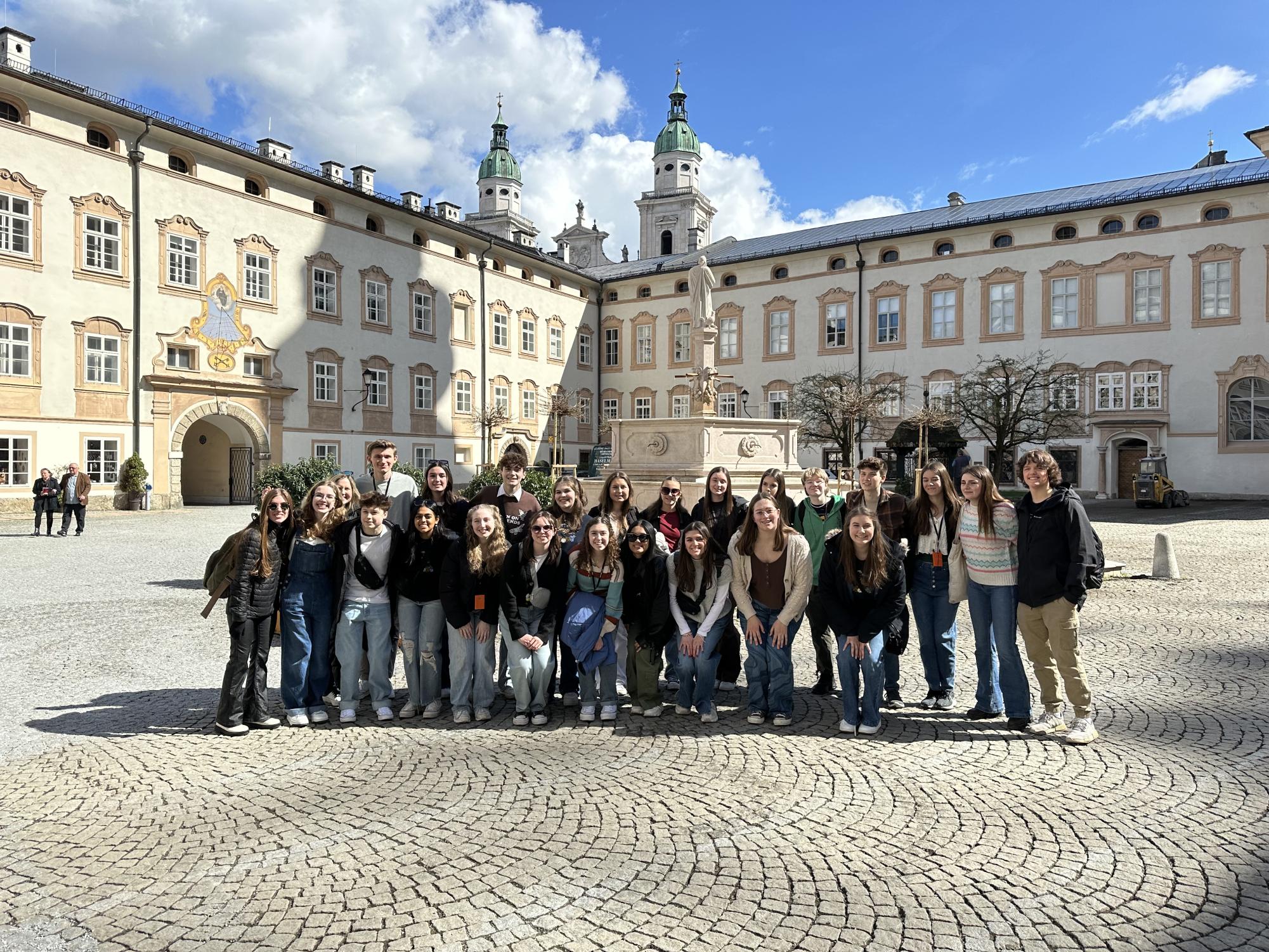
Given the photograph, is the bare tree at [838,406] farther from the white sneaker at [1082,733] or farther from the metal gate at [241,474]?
the white sneaker at [1082,733]

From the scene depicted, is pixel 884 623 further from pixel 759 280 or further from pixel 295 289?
pixel 759 280

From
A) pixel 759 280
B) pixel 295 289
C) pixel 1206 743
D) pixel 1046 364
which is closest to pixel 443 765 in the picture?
pixel 1206 743

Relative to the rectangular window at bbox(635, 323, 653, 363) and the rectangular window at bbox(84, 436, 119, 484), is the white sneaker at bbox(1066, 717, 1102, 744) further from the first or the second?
the rectangular window at bbox(635, 323, 653, 363)

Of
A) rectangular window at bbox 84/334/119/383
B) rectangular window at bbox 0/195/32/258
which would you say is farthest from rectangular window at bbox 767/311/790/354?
rectangular window at bbox 0/195/32/258

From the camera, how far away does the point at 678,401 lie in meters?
44.3

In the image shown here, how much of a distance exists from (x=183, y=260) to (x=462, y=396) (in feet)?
43.2

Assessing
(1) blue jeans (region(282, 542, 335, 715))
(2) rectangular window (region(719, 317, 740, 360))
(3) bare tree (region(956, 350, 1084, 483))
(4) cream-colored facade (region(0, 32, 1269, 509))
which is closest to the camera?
(1) blue jeans (region(282, 542, 335, 715))

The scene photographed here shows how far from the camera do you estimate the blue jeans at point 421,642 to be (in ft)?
18.8

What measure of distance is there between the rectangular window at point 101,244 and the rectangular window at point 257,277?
407 centimetres

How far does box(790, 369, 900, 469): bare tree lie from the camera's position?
30641 mm

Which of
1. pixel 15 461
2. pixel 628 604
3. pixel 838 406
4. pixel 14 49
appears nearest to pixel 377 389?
pixel 15 461

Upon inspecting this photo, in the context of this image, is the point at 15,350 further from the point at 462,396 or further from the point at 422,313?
the point at 462,396

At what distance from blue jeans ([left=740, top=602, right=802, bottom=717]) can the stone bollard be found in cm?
929

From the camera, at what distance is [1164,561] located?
39.8ft
